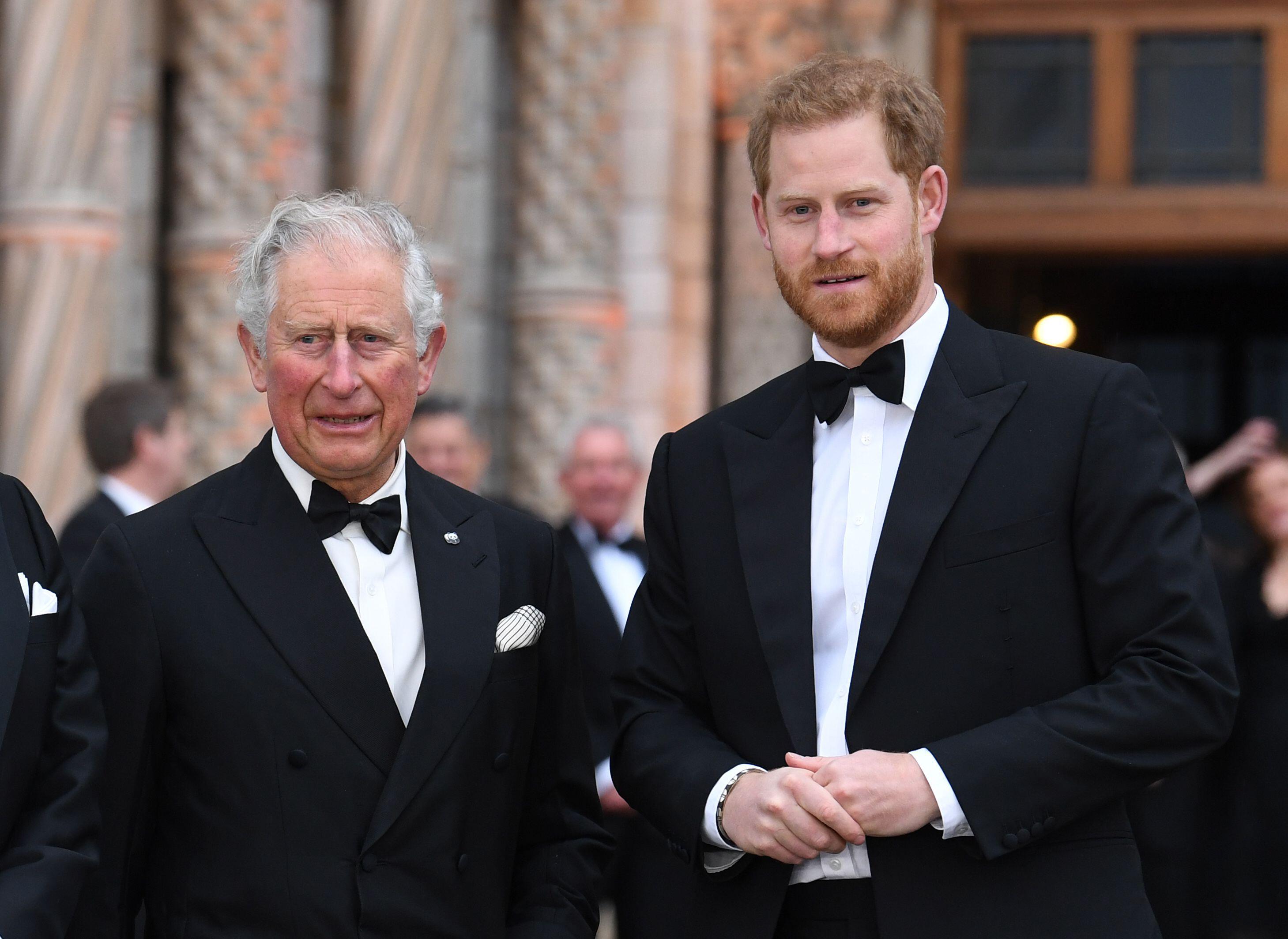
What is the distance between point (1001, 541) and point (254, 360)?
1.19 meters

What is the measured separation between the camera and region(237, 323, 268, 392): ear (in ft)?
9.77

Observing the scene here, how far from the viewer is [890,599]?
2.78 m

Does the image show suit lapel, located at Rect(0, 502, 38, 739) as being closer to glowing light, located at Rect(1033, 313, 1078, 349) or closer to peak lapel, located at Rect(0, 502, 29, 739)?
peak lapel, located at Rect(0, 502, 29, 739)

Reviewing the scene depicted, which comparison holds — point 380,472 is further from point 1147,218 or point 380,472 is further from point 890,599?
point 1147,218

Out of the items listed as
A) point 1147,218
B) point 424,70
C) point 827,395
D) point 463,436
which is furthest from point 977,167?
point 827,395

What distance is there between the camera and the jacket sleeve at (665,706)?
2857 millimetres

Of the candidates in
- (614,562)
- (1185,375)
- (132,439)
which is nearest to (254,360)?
(132,439)

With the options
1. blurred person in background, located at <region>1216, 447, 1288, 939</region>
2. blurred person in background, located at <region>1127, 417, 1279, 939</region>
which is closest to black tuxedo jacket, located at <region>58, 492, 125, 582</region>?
blurred person in background, located at <region>1127, 417, 1279, 939</region>

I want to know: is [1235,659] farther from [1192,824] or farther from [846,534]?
[846,534]

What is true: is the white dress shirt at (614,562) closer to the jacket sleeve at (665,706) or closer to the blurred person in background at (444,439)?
the blurred person in background at (444,439)

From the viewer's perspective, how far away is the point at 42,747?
2.73 m

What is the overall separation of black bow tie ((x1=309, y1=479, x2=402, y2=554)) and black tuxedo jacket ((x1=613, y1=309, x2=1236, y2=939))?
504 mm

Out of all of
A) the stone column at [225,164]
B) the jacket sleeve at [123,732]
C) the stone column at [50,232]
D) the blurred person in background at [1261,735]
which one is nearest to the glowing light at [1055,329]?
the blurred person in background at [1261,735]

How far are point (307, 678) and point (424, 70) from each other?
5.50 metres
